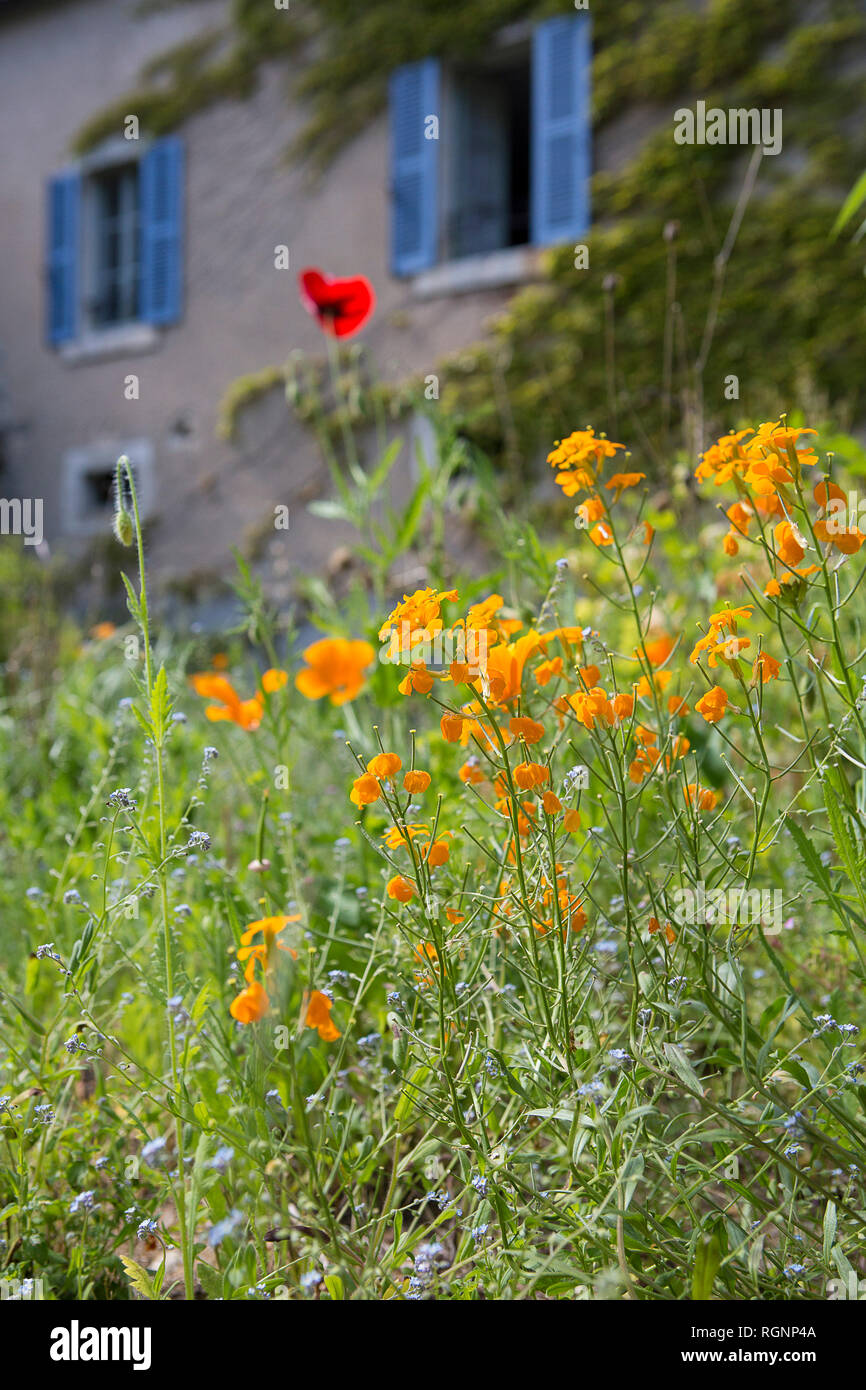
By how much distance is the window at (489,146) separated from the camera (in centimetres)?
662

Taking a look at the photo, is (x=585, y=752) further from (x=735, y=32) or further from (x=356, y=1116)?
(x=735, y=32)

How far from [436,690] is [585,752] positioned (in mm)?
565

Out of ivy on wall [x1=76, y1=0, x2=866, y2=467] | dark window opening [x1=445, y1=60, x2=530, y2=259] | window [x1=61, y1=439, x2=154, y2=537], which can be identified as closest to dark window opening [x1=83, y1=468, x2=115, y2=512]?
window [x1=61, y1=439, x2=154, y2=537]

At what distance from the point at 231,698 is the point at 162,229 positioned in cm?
814

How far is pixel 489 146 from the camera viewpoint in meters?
7.40

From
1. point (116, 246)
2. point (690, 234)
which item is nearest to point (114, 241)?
point (116, 246)

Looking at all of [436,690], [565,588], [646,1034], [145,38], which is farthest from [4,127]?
[646,1034]

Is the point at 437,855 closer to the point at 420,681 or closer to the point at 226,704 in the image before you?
the point at 420,681

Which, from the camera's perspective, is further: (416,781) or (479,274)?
(479,274)

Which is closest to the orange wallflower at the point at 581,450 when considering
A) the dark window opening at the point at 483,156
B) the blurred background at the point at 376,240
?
→ the blurred background at the point at 376,240

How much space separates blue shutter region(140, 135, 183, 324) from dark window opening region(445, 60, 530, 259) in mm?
2393

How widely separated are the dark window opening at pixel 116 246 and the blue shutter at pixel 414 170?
9.01 feet

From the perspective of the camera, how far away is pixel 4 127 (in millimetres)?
9234

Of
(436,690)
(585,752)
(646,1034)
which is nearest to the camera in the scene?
(646,1034)
